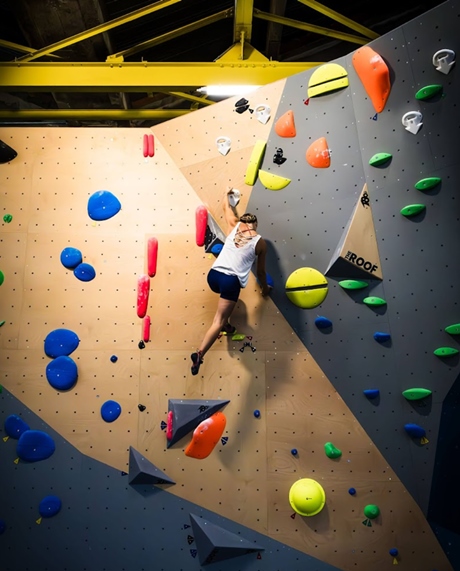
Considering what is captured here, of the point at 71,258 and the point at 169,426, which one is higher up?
the point at 71,258

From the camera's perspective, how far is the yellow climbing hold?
3.35 metres

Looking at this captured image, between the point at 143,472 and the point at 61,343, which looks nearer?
the point at 143,472

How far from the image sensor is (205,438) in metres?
3.20

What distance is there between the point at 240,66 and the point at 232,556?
384 cm

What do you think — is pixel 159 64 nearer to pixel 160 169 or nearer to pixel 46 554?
pixel 160 169

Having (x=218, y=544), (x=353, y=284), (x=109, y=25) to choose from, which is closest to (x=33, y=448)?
(x=218, y=544)

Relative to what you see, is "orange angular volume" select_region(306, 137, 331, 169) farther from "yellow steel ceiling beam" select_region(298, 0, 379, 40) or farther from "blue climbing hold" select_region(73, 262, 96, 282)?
"blue climbing hold" select_region(73, 262, 96, 282)

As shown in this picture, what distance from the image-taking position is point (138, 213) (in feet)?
11.6

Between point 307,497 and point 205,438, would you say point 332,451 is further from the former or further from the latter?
point 205,438

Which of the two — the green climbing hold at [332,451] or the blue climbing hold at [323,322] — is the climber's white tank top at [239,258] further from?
the green climbing hold at [332,451]

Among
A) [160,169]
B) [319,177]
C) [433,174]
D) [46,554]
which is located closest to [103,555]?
[46,554]

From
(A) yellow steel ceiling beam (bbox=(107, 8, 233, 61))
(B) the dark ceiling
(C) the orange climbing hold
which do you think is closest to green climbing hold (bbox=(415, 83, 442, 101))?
(B) the dark ceiling

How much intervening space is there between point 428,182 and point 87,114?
3.56 metres

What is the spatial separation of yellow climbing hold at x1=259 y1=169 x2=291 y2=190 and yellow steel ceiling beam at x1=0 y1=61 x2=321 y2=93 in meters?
1.06
